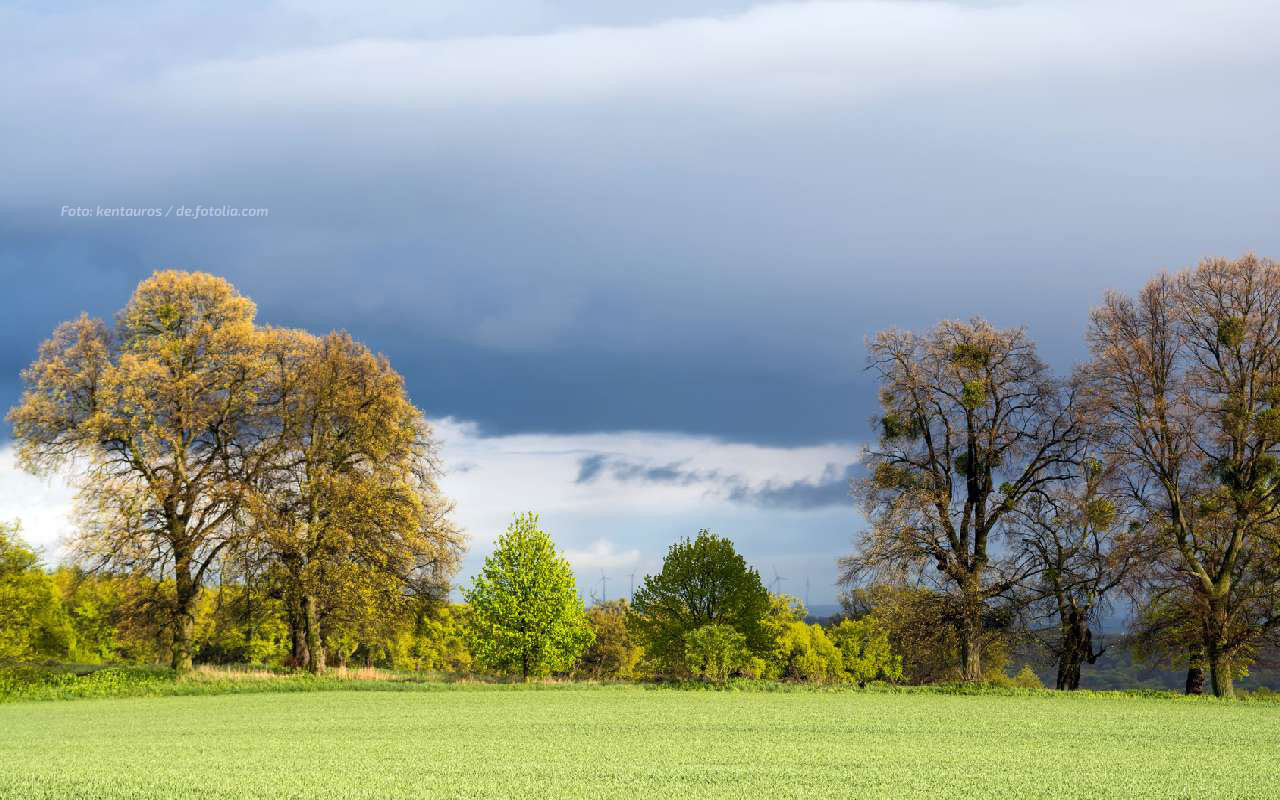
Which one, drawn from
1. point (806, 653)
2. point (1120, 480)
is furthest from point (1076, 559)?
point (806, 653)

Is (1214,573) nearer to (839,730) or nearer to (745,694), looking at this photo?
(745,694)

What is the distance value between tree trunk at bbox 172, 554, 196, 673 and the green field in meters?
9.67

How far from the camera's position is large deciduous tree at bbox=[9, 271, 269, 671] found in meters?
40.0

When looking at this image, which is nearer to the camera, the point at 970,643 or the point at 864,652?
the point at 970,643

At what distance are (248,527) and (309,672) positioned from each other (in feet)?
21.7

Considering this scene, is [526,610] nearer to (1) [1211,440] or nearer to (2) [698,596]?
(2) [698,596]

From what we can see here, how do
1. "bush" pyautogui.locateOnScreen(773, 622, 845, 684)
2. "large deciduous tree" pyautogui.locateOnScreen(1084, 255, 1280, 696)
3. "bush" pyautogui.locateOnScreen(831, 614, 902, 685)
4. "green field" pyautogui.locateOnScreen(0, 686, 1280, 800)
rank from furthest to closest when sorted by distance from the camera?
"bush" pyautogui.locateOnScreen(831, 614, 902, 685)
"bush" pyautogui.locateOnScreen(773, 622, 845, 684)
"large deciduous tree" pyautogui.locateOnScreen(1084, 255, 1280, 696)
"green field" pyautogui.locateOnScreen(0, 686, 1280, 800)

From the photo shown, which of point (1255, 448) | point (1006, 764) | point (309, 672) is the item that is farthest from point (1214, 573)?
point (309, 672)

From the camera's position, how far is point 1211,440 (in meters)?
36.1

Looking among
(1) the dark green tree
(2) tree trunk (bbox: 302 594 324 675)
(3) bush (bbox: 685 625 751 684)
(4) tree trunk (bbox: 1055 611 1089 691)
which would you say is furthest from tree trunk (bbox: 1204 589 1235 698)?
(2) tree trunk (bbox: 302 594 324 675)

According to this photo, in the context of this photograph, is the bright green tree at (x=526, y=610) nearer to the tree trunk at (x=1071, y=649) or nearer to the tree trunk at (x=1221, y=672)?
the tree trunk at (x=1071, y=649)

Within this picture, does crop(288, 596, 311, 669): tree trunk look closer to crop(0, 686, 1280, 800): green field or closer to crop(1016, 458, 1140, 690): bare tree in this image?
crop(0, 686, 1280, 800): green field

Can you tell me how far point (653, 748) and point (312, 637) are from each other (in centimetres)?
2983

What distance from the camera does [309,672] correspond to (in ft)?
138
